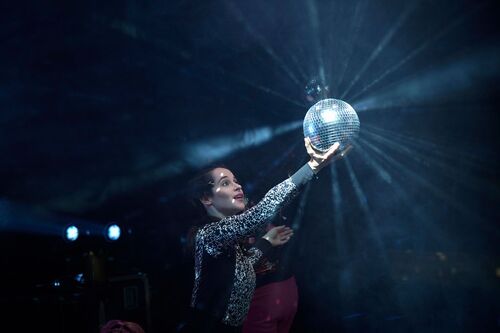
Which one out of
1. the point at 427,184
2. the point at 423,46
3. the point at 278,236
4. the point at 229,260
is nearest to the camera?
the point at 229,260

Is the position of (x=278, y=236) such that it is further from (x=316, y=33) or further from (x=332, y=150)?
(x=316, y=33)

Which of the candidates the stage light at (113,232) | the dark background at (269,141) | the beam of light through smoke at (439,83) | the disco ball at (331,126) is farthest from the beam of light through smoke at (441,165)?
the stage light at (113,232)

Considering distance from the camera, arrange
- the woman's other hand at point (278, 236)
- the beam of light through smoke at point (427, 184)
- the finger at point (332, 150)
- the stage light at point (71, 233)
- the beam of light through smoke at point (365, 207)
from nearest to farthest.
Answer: the finger at point (332, 150), the woman's other hand at point (278, 236), the beam of light through smoke at point (427, 184), the beam of light through smoke at point (365, 207), the stage light at point (71, 233)

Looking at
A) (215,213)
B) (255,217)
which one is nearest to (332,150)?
(255,217)

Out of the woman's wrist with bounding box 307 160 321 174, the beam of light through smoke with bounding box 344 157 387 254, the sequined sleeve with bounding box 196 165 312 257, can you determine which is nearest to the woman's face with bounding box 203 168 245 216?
the sequined sleeve with bounding box 196 165 312 257

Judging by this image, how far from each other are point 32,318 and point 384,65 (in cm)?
449

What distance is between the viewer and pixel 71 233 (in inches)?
185

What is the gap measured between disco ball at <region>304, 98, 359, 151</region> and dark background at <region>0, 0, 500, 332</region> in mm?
686

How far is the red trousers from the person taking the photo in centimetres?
321

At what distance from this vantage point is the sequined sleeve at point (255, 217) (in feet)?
7.39

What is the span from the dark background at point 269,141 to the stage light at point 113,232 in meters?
0.17

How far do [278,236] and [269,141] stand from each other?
204cm

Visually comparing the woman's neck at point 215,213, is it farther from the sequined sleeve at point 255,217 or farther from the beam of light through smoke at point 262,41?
the beam of light through smoke at point 262,41

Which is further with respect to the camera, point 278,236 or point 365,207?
point 365,207
